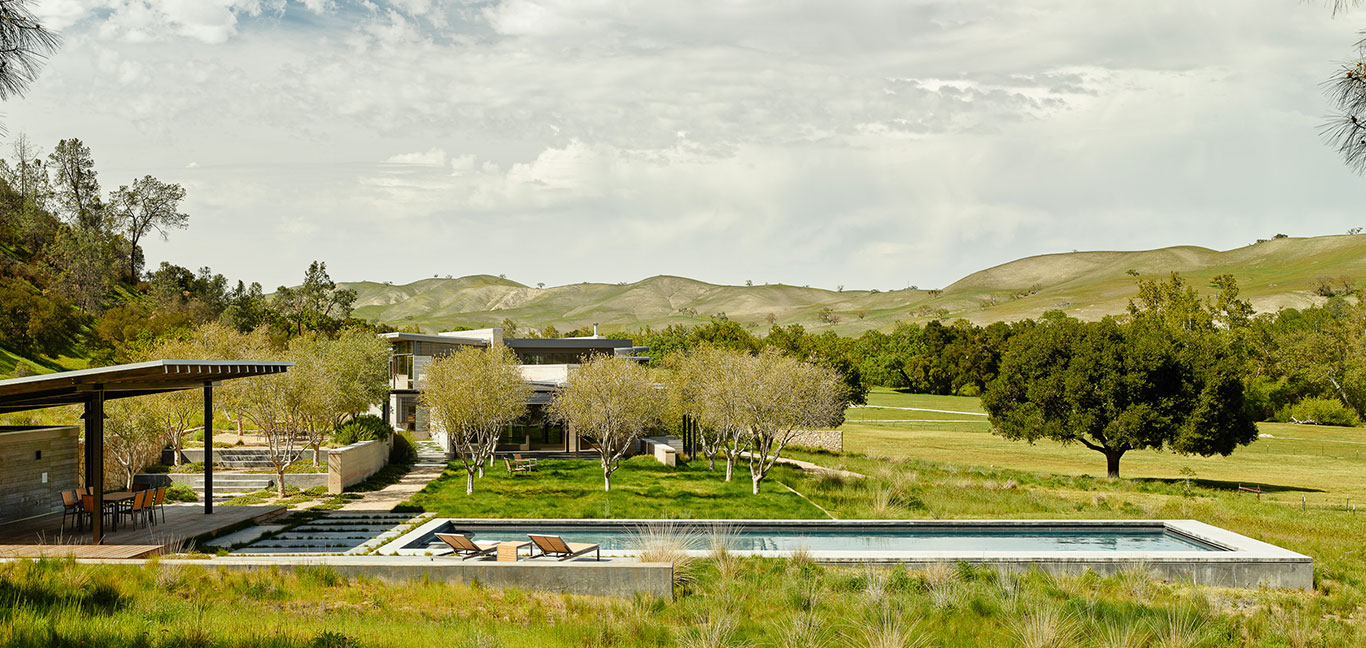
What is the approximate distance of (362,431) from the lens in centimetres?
2720

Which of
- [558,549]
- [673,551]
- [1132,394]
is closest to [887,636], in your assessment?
[673,551]

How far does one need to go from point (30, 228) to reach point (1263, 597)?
3395 inches

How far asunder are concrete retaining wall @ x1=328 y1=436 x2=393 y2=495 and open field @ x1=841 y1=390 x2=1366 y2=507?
2273 centimetres

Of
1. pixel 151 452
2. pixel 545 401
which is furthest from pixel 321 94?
pixel 545 401

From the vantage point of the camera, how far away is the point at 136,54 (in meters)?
22.4

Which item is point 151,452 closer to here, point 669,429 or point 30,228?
point 669,429

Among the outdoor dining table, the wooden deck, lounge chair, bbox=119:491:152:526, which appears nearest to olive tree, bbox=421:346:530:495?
the wooden deck

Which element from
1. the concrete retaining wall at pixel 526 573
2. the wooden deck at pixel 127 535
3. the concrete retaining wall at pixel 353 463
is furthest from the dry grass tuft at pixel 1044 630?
the concrete retaining wall at pixel 353 463

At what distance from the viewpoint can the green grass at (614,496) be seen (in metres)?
19.5

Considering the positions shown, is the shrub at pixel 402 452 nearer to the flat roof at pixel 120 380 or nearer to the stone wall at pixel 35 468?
the stone wall at pixel 35 468

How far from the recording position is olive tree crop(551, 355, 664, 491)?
25.0m

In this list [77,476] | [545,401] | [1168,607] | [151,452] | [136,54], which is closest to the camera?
[1168,607]

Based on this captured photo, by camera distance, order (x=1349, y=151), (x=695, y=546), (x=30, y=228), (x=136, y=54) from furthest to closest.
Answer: (x=30, y=228), (x=136, y=54), (x=695, y=546), (x=1349, y=151)

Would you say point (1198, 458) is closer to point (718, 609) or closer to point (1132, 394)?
point (1132, 394)
